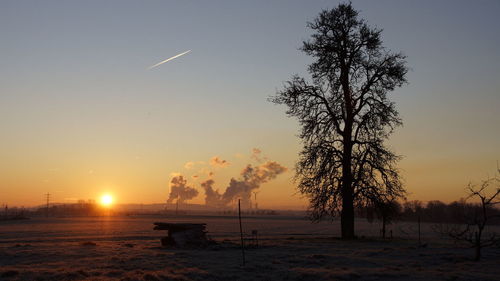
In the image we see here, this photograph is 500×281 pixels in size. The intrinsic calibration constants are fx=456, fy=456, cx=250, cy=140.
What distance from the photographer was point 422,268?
59.8 feet

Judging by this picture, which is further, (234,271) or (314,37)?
(314,37)

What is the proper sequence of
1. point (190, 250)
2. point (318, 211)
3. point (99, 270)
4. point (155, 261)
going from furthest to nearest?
point (318, 211) < point (190, 250) < point (155, 261) < point (99, 270)

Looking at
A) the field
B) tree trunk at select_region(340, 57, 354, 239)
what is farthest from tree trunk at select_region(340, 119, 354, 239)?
the field

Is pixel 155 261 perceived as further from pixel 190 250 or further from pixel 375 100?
pixel 375 100

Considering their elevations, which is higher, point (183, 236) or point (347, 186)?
point (347, 186)

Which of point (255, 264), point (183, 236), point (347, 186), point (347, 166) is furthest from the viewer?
point (347, 166)

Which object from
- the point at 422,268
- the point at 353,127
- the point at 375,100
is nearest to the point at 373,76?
the point at 375,100

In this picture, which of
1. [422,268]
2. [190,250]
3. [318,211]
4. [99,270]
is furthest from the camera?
[318,211]

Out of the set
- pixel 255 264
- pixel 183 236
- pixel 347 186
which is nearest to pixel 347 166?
pixel 347 186

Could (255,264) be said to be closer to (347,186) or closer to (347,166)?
(347,186)

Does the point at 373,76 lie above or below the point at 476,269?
above

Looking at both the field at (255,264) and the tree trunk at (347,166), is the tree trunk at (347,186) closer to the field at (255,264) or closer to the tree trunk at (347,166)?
the tree trunk at (347,166)

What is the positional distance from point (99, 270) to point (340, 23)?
71.5ft

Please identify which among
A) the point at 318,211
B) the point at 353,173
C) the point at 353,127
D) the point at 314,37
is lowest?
the point at 318,211
